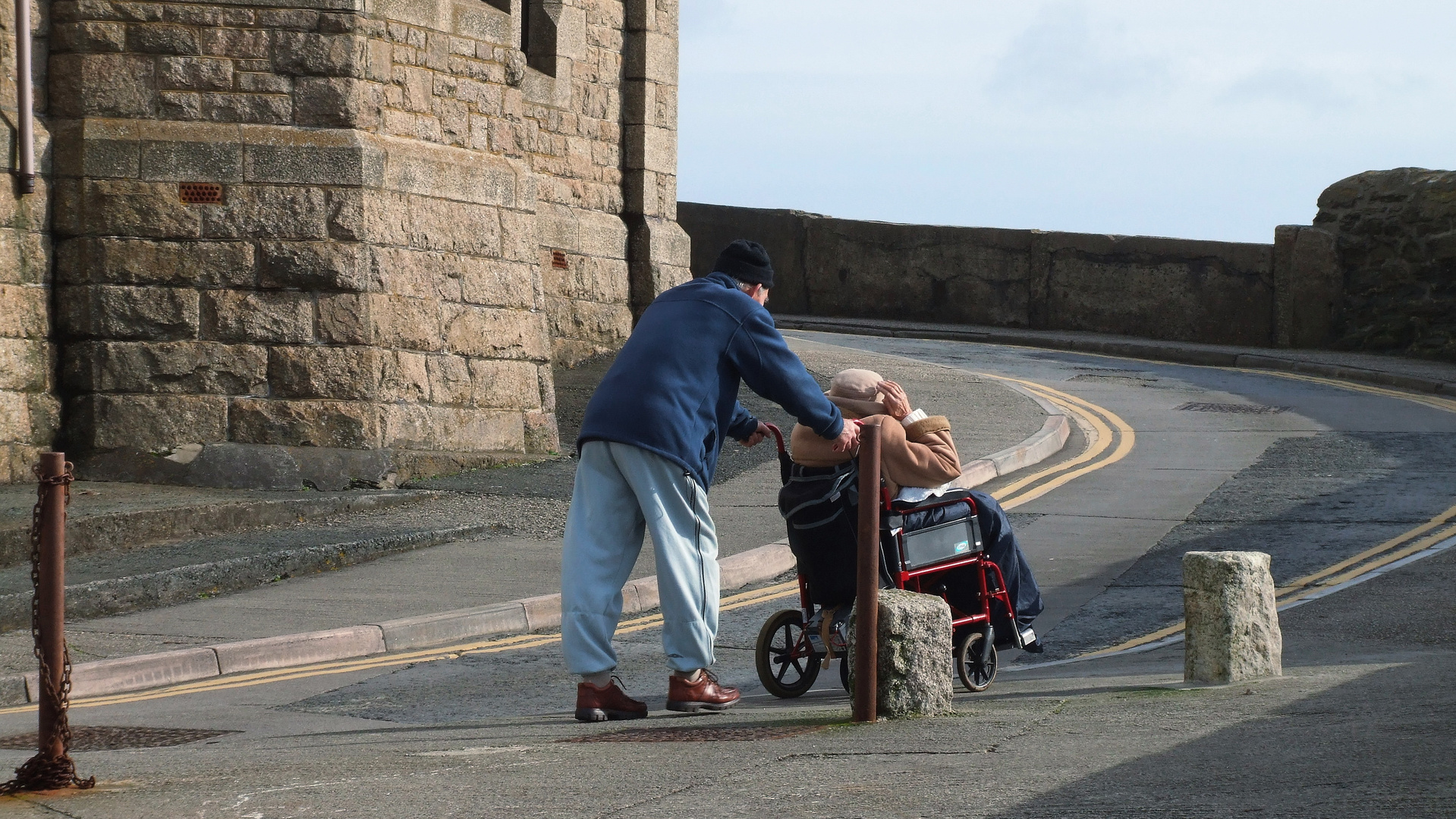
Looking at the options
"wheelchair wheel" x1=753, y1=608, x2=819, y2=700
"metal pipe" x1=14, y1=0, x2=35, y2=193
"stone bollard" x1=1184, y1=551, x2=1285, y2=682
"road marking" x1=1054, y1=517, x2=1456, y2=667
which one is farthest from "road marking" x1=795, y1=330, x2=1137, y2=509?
"metal pipe" x1=14, y1=0, x2=35, y2=193

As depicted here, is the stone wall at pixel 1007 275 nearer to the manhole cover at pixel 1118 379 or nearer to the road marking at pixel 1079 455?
the manhole cover at pixel 1118 379

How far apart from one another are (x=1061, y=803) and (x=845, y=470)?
8.61ft

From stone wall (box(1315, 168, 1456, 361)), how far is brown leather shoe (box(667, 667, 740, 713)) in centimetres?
1838

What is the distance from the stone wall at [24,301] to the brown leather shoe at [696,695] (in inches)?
281

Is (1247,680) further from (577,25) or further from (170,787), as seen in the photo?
(577,25)

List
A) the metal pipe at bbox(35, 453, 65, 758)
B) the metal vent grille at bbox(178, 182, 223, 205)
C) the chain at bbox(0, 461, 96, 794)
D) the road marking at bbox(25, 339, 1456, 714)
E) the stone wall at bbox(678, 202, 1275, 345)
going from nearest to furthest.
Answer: the chain at bbox(0, 461, 96, 794) < the metal pipe at bbox(35, 453, 65, 758) < the road marking at bbox(25, 339, 1456, 714) < the metal vent grille at bbox(178, 182, 223, 205) < the stone wall at bbox(678, 202, 1275, 345)

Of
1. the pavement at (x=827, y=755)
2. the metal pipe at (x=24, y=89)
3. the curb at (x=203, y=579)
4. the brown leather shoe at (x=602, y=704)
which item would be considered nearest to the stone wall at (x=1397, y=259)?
the curb at (x=203, y=579)

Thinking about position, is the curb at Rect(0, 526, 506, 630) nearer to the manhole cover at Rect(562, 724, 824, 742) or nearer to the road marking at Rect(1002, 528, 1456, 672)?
the manhole cover at Rect(562, 724, 824, 742)

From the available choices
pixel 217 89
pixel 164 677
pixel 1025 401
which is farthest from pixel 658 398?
pixel 1025 401

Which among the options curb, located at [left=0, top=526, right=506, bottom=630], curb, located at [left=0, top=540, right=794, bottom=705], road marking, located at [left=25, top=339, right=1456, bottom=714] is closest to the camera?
curb, located at [left=0, top=540, right=794, bottom=705]

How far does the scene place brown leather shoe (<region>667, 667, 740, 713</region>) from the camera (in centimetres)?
585

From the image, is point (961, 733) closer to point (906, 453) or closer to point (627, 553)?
point (627, 553)

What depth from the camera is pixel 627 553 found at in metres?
5.89

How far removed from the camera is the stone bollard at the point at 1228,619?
628 cm
